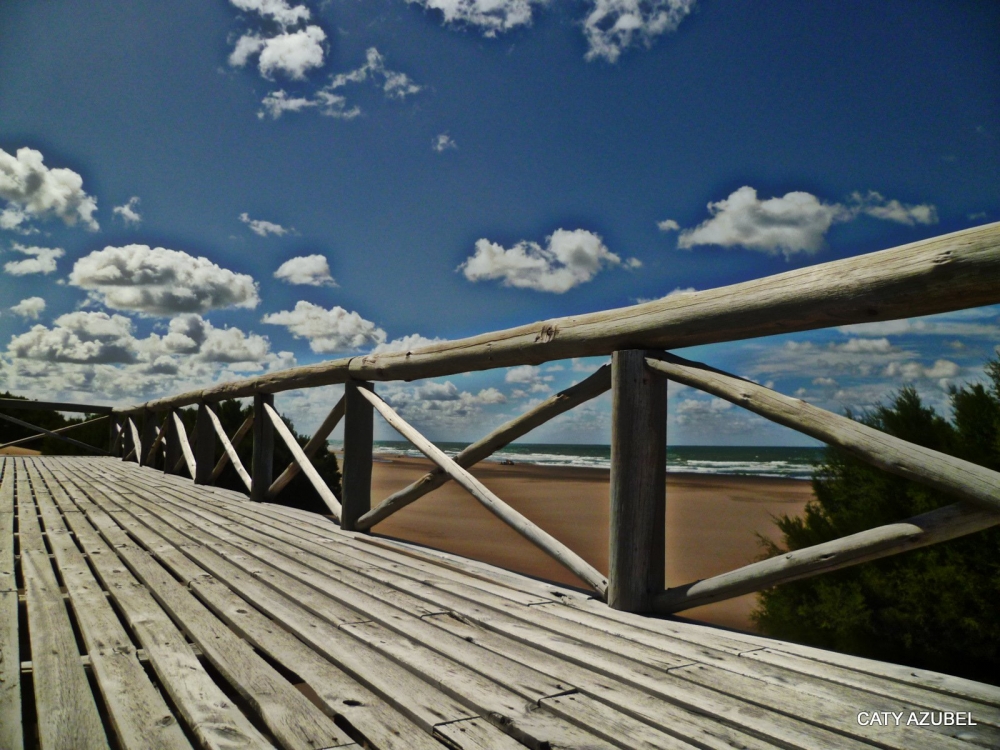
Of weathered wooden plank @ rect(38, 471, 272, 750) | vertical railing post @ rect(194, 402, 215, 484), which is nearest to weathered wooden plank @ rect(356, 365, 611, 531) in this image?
weathered wooden plank @ rect(38, 471, 272, 750)

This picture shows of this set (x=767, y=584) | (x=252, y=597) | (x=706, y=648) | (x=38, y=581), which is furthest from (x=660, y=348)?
(x=38, y=581)

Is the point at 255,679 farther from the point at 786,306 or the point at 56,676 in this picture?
the point at 786,306

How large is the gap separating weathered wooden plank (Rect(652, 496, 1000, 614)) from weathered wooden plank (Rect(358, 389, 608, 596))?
0.27 meters

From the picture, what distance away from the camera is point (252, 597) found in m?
2.30

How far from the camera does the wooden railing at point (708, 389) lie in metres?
1.61

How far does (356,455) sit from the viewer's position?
4113 mm

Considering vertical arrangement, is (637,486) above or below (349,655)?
above

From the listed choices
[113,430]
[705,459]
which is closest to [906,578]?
[113,430]

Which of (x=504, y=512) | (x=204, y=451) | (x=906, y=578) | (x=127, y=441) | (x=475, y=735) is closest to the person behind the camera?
(x=475, y=735)

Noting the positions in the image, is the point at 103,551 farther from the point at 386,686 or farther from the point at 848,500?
the point at 848,500

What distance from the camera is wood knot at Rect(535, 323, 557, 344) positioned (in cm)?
267

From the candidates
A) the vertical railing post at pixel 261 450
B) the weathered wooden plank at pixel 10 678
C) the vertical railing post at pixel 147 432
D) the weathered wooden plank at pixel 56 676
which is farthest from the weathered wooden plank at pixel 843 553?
the vertical railing post at pixel 147 432

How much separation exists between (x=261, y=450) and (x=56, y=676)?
406cm

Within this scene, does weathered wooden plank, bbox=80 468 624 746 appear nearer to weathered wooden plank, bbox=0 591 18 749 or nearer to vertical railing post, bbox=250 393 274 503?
weathered wooden plank, bbox=0 591 18 749
